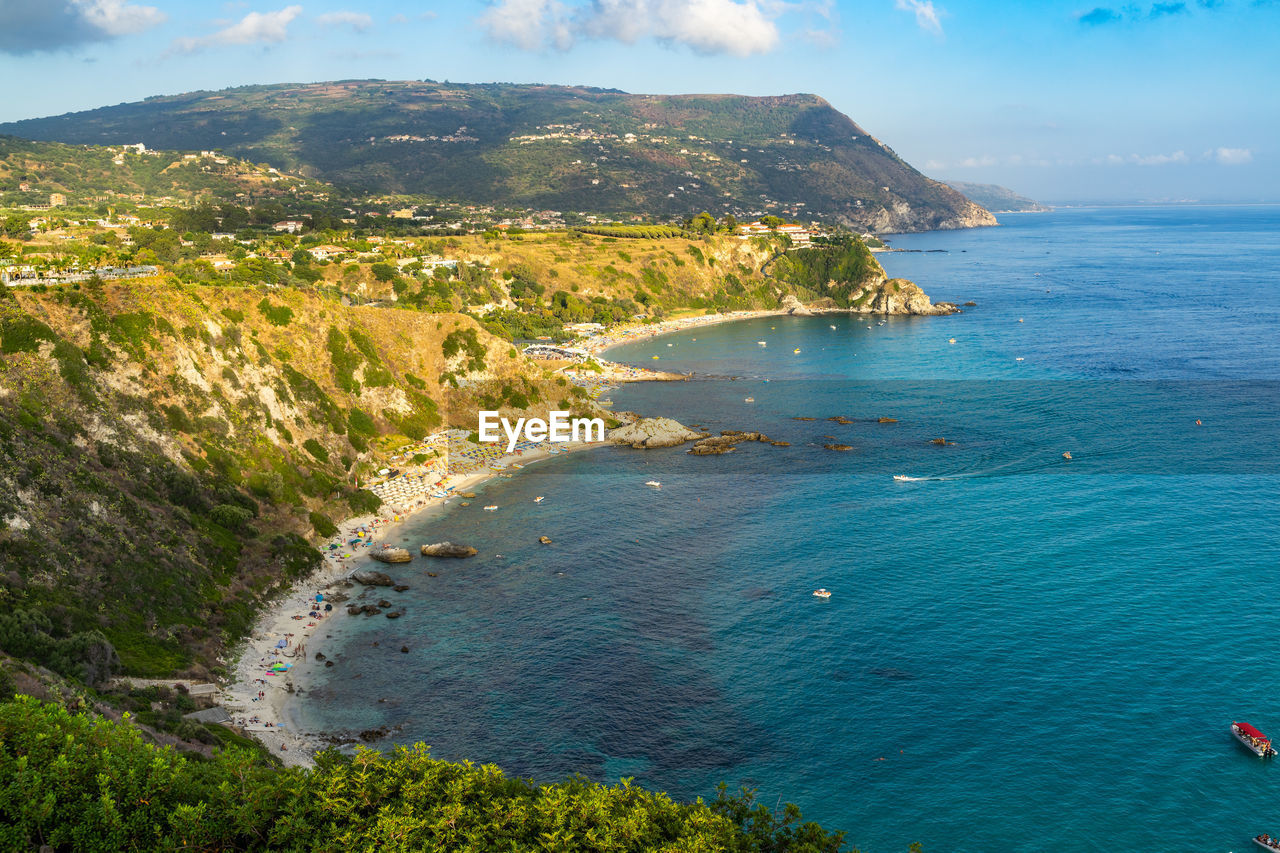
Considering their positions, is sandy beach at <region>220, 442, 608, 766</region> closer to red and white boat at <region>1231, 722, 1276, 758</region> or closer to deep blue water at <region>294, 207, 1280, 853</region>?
deep blue water at <region>294, 207, 1280, 853</region>

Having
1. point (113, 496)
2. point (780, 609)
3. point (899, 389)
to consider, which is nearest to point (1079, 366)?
point (899, 389)

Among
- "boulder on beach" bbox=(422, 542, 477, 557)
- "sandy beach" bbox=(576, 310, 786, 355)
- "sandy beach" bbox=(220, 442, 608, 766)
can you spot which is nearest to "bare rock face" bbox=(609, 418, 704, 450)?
"sandy beach" bbox=(220, 442, 608, 766)

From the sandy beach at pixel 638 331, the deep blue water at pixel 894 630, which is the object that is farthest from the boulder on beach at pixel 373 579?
the sandy beach at pixel 638 331

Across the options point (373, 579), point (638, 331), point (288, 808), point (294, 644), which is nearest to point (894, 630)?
point (288, 808)

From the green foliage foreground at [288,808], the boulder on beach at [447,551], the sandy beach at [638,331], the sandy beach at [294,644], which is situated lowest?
the sandy beach at [294,644]

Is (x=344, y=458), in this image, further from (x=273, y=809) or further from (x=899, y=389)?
(x=899, y=389)

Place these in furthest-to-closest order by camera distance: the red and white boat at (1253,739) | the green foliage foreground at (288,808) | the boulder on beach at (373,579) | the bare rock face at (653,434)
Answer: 1. the bare rock face at (653,434)
2. the boulder on beach at (373,579)
3. the red and white boat at (1253,739)
4. the green foliage foreground at (288,808)

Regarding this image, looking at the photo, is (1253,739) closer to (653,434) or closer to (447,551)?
(447,551)

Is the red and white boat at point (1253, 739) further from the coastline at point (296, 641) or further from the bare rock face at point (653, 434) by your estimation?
the bare rock face at point (653, 434)
